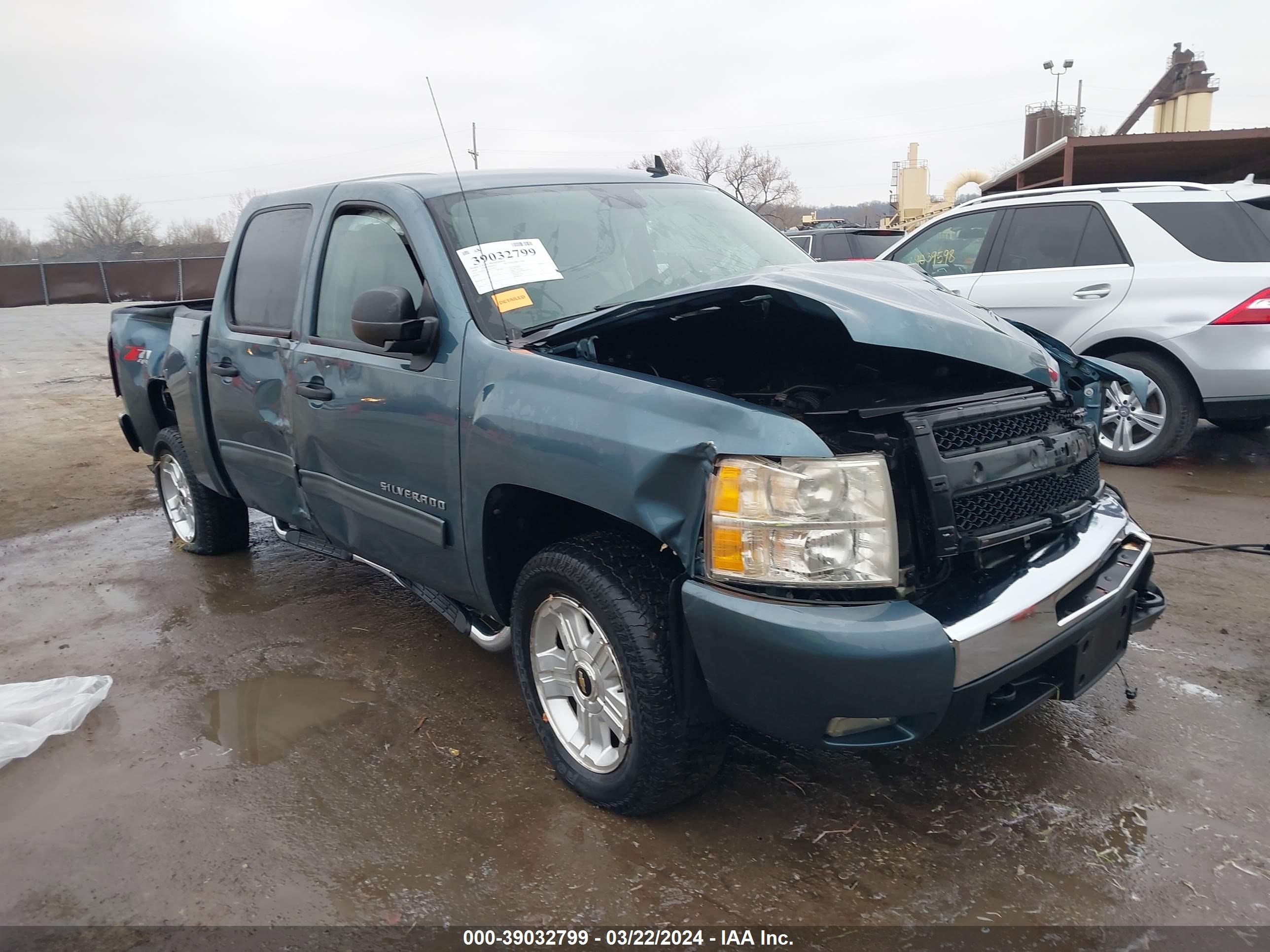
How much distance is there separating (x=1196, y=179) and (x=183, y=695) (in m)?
18.4

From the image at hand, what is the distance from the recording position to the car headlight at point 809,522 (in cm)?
217

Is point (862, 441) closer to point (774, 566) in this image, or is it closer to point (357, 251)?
point (774, 566)

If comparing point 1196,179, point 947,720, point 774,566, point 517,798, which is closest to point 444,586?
point 517,798

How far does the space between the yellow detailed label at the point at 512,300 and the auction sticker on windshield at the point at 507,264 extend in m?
0.03

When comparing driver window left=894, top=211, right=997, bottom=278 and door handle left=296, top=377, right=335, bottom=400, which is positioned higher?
driver window left=894, top=211, right=997, bottom=278

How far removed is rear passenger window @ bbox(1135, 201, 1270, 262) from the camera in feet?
18.5

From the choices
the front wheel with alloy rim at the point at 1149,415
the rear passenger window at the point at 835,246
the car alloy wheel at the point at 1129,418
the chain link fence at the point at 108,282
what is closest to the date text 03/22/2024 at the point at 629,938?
the front wheel with alloy rim at the point at 1149,415

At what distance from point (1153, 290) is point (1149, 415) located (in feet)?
2.62

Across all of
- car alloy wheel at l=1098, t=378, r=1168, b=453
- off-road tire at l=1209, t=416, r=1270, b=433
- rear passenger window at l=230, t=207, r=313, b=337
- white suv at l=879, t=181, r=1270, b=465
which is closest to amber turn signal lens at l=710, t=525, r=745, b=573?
rear passenger window at l=230, t=207, r=313, b=337

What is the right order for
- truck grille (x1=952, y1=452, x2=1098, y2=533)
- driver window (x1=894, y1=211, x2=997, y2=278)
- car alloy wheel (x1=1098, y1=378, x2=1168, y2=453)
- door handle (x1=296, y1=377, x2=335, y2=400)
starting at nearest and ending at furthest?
truck grille (x1=952, y1=452, x2=1098, y2=533) < door handle (x1=296, y1=377, x2=335, y2=400) < car alloy wheel (x1=1098, y1=378, x2=1168, y2=453) < driver window (x1=894, y1=211, x2=997, y2=278)

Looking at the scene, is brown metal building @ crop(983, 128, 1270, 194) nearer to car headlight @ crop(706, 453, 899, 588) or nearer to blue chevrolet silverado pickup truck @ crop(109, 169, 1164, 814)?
blue chevrolet silverado pickup truck @ crop(109, 169, 1164, 814)

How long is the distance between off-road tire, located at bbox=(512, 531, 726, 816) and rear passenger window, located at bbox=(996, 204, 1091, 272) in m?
5.09

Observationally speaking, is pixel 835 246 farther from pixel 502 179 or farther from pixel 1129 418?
pixel 502 179

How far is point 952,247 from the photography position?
7.20m
